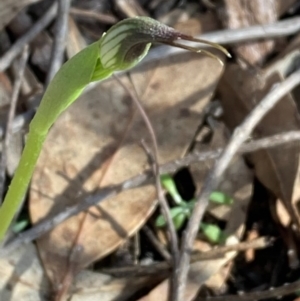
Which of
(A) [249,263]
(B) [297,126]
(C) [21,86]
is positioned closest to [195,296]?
(A) [249,263]

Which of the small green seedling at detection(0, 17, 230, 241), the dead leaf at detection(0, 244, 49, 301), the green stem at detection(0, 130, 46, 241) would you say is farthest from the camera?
the dead leaf at detection(0, 244, 49, 301)

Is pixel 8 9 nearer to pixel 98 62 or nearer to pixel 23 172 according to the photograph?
pixel 23 172

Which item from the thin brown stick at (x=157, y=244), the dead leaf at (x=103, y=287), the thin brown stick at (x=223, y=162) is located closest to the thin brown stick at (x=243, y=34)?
the thin brown stick at (x=223, y=162)

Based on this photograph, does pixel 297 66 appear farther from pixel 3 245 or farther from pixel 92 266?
pixel 3 245

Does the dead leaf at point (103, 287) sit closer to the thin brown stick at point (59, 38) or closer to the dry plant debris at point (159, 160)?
the dry plant debris at point (159, 160)

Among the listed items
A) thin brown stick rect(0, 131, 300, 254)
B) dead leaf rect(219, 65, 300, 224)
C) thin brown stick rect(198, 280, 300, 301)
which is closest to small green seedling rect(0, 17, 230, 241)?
thin brown stick rect(0, 131, 300, 254)

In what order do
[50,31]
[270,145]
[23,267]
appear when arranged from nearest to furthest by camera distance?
[23,267] → [270,145] → [50,31]

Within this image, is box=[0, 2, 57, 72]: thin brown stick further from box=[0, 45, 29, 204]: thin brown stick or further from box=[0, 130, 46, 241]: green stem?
box=[0, 130, 46, 241]: green stem
